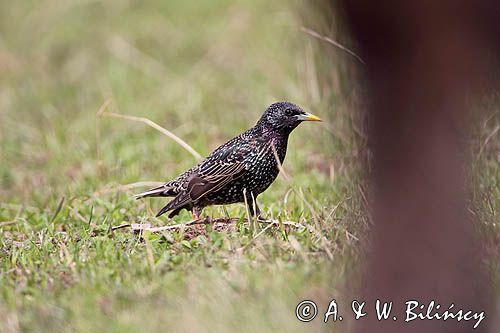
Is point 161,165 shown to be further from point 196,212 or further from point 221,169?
point 221,169

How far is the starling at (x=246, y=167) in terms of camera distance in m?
A: 5.15

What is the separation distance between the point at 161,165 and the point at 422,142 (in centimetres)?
454

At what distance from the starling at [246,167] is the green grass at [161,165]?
0.19m

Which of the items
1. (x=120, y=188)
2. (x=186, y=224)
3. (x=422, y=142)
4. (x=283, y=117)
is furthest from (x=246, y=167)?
(x=422, y=142)

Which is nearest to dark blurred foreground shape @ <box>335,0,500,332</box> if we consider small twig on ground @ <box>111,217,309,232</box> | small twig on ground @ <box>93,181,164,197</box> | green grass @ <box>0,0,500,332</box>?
green grass @ <box>0,0,500,332</box>

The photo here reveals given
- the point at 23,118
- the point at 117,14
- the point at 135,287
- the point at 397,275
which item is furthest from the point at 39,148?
the point at 397,275

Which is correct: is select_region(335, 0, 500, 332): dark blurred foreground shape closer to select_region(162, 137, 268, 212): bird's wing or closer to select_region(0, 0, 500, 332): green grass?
select_region(0, 0, 500, 332): green grass

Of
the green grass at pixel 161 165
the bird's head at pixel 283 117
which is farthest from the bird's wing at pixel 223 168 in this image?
the green grass at pixel 161 165

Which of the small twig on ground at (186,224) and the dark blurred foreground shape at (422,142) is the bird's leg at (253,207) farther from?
the dark blurred foreground shape at (422,142)

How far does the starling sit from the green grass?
19cm

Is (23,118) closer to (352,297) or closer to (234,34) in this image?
(234,34)

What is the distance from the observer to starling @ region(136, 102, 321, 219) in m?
5.15

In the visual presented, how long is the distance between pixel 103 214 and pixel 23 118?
3192 millimetres

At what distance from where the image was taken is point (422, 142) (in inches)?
109
